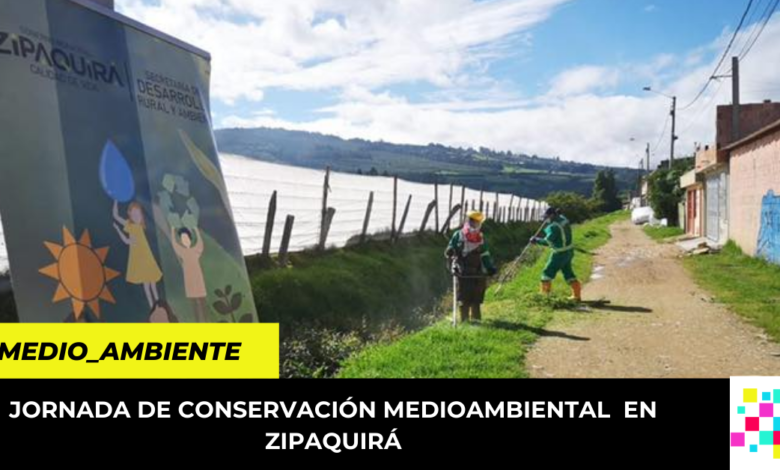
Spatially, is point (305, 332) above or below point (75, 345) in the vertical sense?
below

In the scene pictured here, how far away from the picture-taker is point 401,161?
221 ft

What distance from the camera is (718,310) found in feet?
31.0

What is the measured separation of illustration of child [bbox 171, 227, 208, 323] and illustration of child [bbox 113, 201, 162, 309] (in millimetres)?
267

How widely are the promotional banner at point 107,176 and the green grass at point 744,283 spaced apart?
6.50 metres

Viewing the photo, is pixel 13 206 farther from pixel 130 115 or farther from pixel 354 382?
pixel 354 382

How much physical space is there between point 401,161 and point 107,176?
64443 millimetres

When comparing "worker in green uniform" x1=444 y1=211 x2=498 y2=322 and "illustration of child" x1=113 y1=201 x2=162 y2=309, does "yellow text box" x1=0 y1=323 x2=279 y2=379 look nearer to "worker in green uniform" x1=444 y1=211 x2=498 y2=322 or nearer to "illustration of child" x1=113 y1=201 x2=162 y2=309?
"illustration of child" x1=113 y1=201 x2=162 y2=309

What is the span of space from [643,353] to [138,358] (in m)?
5.23

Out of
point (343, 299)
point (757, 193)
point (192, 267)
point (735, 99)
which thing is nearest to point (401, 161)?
point (735, 99)

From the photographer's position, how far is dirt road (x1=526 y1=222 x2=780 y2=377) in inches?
241

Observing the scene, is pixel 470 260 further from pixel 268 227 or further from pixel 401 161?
pixel 401 161

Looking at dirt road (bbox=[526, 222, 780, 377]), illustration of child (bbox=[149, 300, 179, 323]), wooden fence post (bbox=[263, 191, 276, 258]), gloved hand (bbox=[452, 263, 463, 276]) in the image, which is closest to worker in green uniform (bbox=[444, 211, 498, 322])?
gloved hand (bbox=[452, 263, 463, 276])

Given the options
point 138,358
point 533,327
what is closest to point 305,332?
point 533,327

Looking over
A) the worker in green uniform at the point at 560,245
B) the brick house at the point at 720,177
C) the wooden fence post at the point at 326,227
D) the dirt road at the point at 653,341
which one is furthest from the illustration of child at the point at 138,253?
the brick house at the point at 720,177
